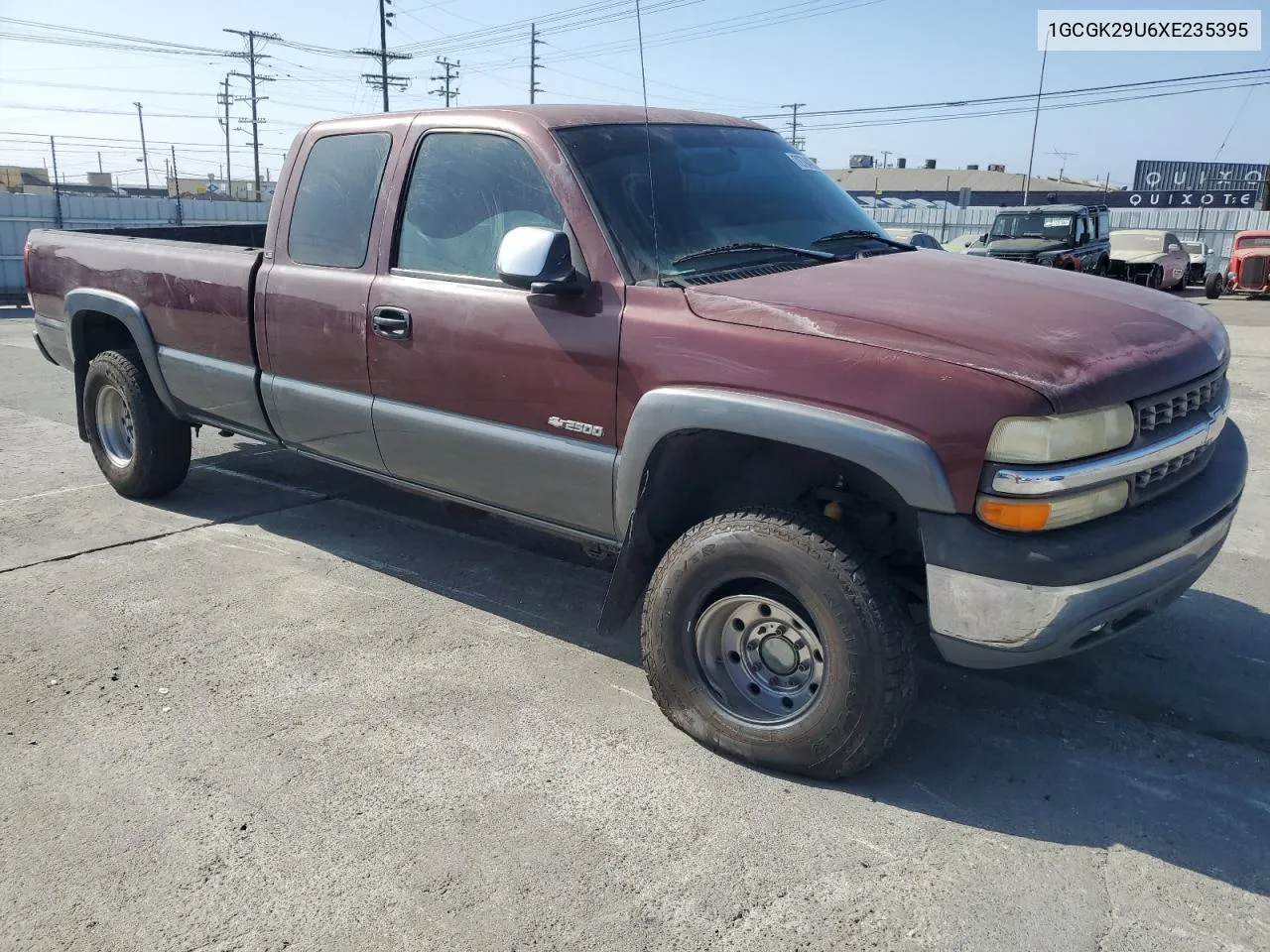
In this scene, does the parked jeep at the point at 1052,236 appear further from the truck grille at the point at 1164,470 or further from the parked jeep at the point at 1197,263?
the truck grille at the point at 1164,470

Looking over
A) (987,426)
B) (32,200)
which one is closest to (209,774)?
(987,426)

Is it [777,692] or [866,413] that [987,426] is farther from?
[777,692]

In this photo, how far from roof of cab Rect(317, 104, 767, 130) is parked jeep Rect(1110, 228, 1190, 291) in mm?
20308

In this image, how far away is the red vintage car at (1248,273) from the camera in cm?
2247

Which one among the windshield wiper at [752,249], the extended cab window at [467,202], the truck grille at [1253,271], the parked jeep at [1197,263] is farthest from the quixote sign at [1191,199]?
the extended cab window at [467,202]

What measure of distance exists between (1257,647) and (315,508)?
4.63 meters

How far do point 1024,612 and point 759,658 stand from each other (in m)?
0.87

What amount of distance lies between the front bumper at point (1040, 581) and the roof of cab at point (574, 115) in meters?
2.01

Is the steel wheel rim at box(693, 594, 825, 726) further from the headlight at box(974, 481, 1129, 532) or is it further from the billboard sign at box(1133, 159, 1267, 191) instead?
the billboard sign at box(1133, 159, 1267, 191)

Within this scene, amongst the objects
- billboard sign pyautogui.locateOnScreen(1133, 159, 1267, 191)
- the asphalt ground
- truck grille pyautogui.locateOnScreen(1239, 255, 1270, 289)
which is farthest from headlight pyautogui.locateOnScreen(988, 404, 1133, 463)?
billboard sign pyautogui.locateOnScreen(1133, 159, 1267, 191)

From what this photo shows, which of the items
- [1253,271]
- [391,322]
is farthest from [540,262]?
[1253,271]

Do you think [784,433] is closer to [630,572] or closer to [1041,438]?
[1041,438]

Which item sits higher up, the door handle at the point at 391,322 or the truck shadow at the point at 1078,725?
the door handle at the point at 391,322

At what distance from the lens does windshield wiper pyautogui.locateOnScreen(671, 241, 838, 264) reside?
3449mm
